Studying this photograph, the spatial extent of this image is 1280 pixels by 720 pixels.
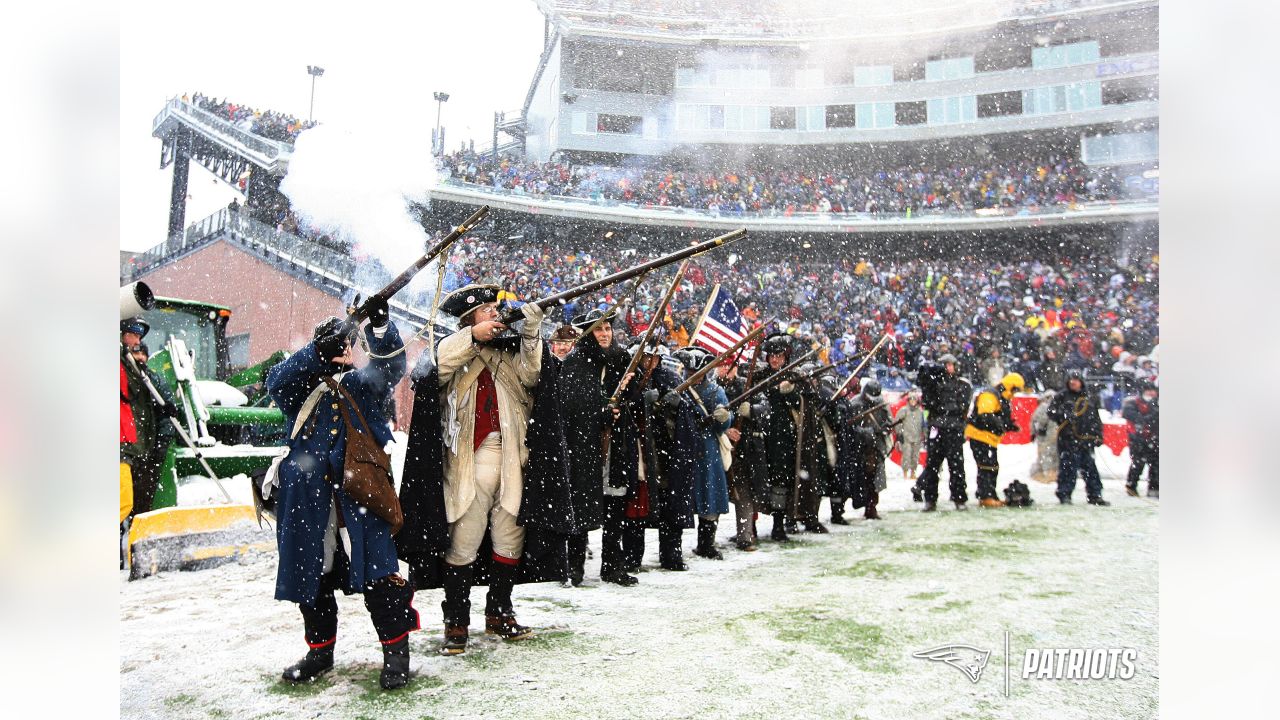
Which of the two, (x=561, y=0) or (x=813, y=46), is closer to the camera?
(x=561, y=0)

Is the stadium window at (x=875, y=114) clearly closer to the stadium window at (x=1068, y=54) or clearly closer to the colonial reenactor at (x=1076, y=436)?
the stadium window at (x=1068, y=54)

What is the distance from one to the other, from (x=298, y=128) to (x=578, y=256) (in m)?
2.01

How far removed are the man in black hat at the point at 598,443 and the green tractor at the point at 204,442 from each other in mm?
1928

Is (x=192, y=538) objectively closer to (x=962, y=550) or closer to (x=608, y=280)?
(x=608, y=280)

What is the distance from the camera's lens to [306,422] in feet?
8.43

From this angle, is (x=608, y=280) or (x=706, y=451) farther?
(x=706, y=451)

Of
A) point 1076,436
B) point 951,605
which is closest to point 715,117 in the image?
point 951,605

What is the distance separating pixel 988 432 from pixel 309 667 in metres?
6.67

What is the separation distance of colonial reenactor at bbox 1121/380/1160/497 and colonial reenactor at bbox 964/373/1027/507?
4.41ft

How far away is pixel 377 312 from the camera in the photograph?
103 inches

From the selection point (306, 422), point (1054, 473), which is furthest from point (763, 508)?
point (1054, 473)

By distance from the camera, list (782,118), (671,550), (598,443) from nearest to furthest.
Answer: (598,443)
(671,550)
(782,118)

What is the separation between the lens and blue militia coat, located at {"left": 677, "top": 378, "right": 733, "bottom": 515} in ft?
15.9

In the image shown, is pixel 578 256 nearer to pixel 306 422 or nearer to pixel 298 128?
pixel 298 128
